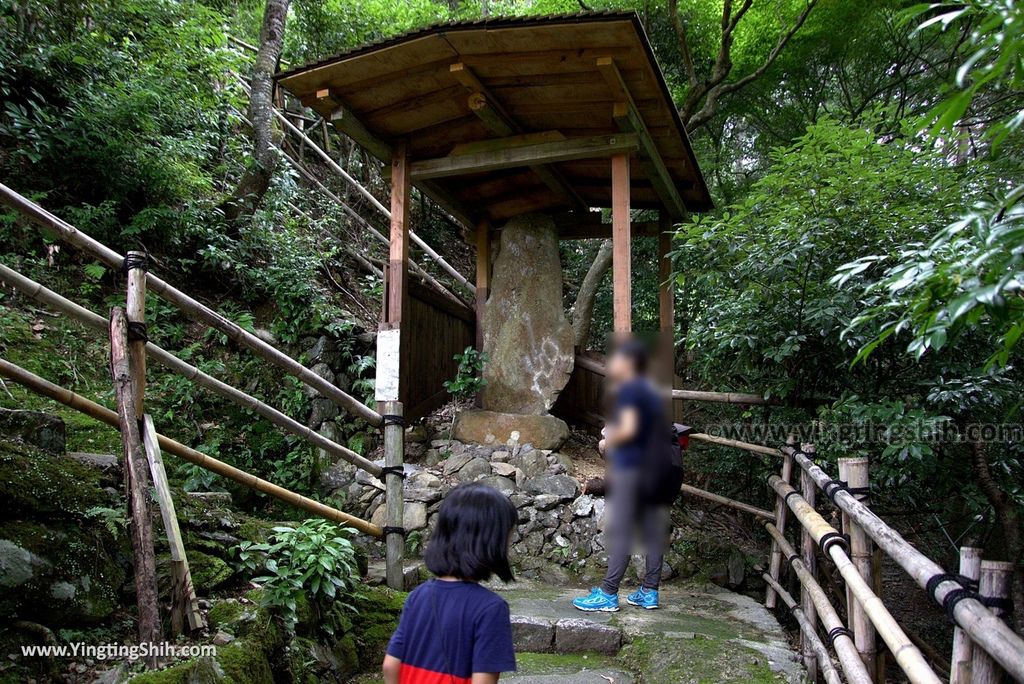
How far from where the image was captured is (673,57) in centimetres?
1070

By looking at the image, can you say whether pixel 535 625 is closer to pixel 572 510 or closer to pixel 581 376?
pixel 572 510

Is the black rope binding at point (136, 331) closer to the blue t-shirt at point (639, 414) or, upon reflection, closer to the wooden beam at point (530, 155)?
the blue t-shirt at point (639, 414)

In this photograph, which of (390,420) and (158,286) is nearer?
(158,286)

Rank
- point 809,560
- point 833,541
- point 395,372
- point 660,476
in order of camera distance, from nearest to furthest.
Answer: point 660,476 < point 833,541 < point 809,560 < point 395,372

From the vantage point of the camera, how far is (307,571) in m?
3.16

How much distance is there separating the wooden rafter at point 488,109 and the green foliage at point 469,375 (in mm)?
1875

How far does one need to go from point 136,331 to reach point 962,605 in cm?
314

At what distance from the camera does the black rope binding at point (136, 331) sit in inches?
115

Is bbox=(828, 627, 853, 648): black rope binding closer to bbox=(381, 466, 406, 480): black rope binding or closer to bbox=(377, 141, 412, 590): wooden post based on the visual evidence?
bbox=(377, 141, 412, 590): wooden post

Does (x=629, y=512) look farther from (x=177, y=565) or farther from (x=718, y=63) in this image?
(x=718, y=63)

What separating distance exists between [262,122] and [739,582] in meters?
6.99

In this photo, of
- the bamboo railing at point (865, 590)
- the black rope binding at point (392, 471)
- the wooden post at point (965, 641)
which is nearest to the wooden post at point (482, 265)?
the bamboo railing at point (865, 590)

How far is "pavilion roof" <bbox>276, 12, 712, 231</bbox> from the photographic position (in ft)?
15.4

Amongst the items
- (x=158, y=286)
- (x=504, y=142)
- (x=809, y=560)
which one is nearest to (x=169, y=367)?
(x=158, y=286)
